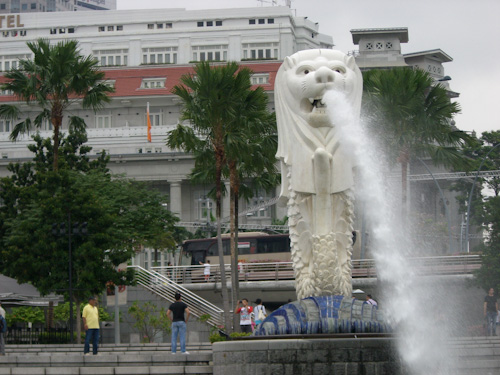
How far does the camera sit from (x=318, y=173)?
90.3ft

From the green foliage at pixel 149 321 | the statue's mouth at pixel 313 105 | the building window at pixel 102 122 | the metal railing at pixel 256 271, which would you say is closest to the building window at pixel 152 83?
the building window at pixel 102 122

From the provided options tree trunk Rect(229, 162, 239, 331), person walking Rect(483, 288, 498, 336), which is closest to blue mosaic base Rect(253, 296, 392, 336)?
person walking Rect(483, 288, 498, 336)

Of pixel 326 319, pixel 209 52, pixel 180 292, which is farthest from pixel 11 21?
pixel 326 319

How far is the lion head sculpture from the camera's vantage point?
27625 millimetres

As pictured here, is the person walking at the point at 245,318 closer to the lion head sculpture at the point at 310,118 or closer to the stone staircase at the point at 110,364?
the lion head sculpture at the point at 310,118

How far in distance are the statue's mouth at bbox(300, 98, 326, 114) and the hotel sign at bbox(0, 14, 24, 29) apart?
9728 cm

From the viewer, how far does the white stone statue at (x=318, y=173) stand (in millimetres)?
27469

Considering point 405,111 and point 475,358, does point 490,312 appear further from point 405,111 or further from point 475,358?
point 405,111

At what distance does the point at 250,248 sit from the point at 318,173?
35591mm

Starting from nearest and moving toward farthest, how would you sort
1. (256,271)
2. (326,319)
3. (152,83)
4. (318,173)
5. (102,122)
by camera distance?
(326,319) → (318,173) → (256,271) → (102,122) → (152,83)

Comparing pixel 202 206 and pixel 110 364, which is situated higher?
pixel 202 206

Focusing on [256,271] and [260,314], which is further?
[256,271]

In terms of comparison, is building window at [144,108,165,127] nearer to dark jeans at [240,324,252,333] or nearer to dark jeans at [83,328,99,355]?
dark jeans at [240,324,252,333]

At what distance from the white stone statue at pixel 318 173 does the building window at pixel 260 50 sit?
277 ft
